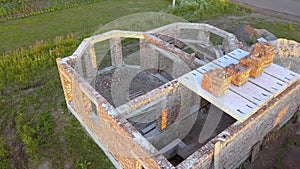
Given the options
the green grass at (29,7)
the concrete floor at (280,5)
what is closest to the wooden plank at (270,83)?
the concrete floor at (280,5)

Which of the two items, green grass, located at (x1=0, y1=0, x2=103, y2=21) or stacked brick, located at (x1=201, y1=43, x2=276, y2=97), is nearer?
stacked brick, located at (x1=201, y1=43, x2=276, y2=97)

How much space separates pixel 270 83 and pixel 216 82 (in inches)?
65.8

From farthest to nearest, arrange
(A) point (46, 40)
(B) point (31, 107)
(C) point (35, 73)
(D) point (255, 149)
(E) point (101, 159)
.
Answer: (A) point (46, 40)
(C) point (35, 73)
(B) point (31, 107)
(E) point (101, 159)
(D) point (255, 149)

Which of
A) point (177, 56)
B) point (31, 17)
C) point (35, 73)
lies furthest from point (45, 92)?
point (31, 17)

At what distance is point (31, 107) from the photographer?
32.4ft

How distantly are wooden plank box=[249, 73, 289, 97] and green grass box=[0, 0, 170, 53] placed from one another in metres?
10.4

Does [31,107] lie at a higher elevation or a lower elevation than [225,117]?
lower

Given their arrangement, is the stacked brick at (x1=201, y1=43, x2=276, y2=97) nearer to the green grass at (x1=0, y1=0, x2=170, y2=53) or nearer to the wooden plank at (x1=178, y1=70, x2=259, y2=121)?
the wooden plank at (x1=178, y1=70, x2=259, y2=121)

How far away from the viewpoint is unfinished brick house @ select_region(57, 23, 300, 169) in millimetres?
6008

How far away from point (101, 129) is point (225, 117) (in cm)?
378

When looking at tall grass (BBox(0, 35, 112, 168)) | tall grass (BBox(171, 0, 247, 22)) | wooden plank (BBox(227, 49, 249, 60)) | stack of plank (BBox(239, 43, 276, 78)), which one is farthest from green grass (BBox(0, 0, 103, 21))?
stack of plank (BBox(239, 43, 276, 78))

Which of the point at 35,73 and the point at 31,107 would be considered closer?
the point at 31,107

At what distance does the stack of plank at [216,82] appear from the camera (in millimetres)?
6234

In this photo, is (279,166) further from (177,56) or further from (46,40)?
(46,40)
